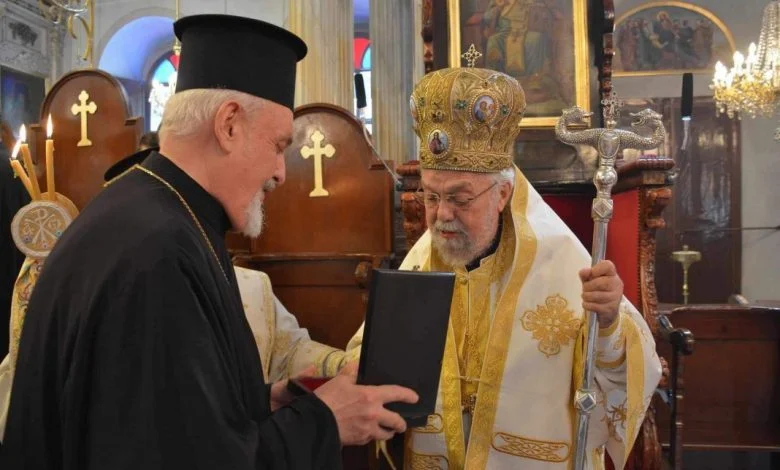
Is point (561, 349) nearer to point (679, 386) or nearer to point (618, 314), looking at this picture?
point (618, 314)

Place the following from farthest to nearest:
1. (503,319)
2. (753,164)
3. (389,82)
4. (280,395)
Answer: (753,164), (389,82), (503,319), (280,395)

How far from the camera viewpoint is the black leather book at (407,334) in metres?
1.51

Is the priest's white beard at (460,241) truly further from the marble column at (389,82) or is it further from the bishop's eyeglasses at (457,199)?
the marble column at (389,82)

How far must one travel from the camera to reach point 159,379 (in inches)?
44.6

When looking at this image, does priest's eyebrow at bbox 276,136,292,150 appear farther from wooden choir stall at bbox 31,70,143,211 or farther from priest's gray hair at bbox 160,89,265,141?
wooden choir stall at bbox 31,70,143,211

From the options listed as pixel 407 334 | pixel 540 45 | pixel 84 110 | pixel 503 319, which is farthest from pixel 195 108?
pixel 84 110

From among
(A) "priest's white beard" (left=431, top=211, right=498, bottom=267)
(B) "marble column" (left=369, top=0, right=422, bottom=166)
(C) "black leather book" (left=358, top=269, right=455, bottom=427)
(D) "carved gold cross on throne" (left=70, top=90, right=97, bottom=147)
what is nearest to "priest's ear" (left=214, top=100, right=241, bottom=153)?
(C) "black leather book" (left=358, top=269, right=455, bottom=427)

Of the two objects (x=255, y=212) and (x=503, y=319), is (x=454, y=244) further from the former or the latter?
(x=255, y=212)

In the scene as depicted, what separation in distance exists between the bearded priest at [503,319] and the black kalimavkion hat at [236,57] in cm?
80

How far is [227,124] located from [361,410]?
67 centimetres

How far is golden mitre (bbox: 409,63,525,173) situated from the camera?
2.29 meters

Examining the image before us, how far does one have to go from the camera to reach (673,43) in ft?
33.4

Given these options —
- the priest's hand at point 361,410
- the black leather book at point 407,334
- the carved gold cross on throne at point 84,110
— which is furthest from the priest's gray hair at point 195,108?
the carved gold cross on throne at point 84,110

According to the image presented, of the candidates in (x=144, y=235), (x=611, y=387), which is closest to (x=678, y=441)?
(x=611, y=387)
